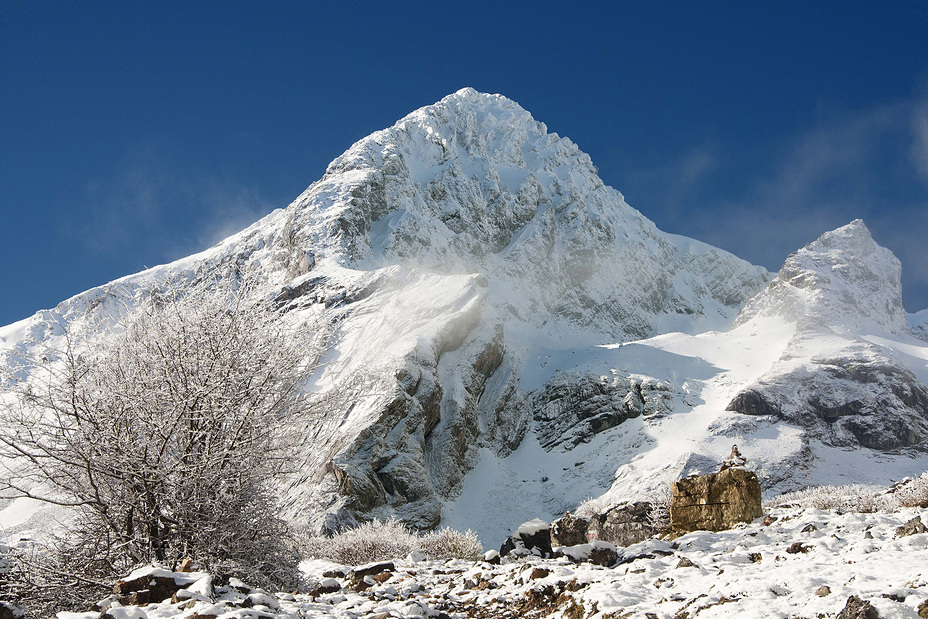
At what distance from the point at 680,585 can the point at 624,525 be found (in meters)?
10.5

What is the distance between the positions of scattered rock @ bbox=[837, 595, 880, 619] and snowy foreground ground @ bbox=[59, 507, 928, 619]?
85 millimetres

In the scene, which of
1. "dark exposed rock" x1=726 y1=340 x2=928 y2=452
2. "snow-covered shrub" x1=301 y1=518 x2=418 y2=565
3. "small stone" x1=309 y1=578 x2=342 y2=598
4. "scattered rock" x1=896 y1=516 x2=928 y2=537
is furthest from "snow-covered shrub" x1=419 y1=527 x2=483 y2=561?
"dark exposed rock" x1=726 y1=340 x2=928 y2=452

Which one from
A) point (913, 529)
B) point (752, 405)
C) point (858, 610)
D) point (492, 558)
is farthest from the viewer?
point (752, 405)

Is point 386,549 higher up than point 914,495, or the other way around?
point 914,495

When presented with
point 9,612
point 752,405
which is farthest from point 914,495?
point 752,405

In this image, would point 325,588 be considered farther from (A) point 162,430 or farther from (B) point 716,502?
(B) point 716,502

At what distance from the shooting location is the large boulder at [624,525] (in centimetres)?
1694

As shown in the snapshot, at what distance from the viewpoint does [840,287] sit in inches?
5236

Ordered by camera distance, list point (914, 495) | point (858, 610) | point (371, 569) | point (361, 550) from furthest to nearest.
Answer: point (361, 550)
point (914, 495)
point (371, 569)
point (858, 610)

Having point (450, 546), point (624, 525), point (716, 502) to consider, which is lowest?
point (450, 546)

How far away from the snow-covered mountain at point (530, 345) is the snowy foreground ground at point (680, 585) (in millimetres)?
3171

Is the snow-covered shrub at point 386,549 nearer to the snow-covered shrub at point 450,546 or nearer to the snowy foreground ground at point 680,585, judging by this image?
the snow-covered shrub at point 450,546

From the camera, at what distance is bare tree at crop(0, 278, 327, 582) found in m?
7.83

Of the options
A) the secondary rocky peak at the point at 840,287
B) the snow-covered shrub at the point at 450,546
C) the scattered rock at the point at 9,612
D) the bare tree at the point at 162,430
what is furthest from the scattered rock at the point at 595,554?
the secondary rocky peak at the point at 840,287
